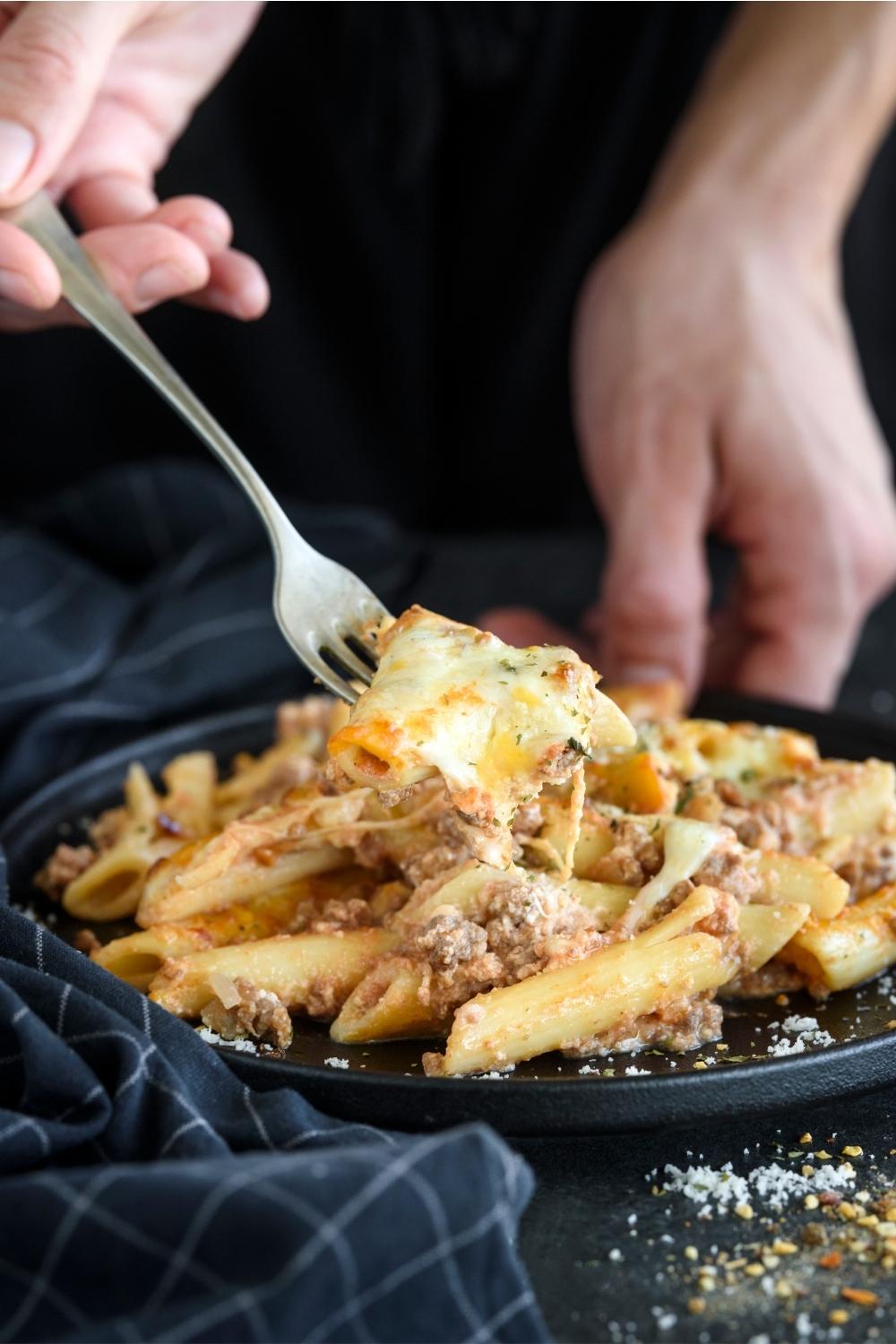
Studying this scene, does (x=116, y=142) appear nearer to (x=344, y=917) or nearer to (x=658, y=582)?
(x=658, y=582)

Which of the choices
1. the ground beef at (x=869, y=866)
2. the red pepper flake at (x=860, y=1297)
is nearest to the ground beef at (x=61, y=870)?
the ground beef at (x=869, y=866)

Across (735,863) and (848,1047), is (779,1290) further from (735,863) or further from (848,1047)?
(735,863)

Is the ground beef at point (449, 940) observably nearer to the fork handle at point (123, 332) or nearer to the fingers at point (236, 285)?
the fork handle at point (123, 332)

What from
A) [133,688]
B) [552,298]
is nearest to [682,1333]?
[133,688]

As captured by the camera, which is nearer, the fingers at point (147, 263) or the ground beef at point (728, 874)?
the ground beef at point (728, 874)

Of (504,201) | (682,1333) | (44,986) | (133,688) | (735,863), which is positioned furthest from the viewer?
(504,201)

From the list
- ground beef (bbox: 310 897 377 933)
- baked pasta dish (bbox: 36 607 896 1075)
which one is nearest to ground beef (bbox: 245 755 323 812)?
baked pasta dish (bbox: 36 607 896 1075)
